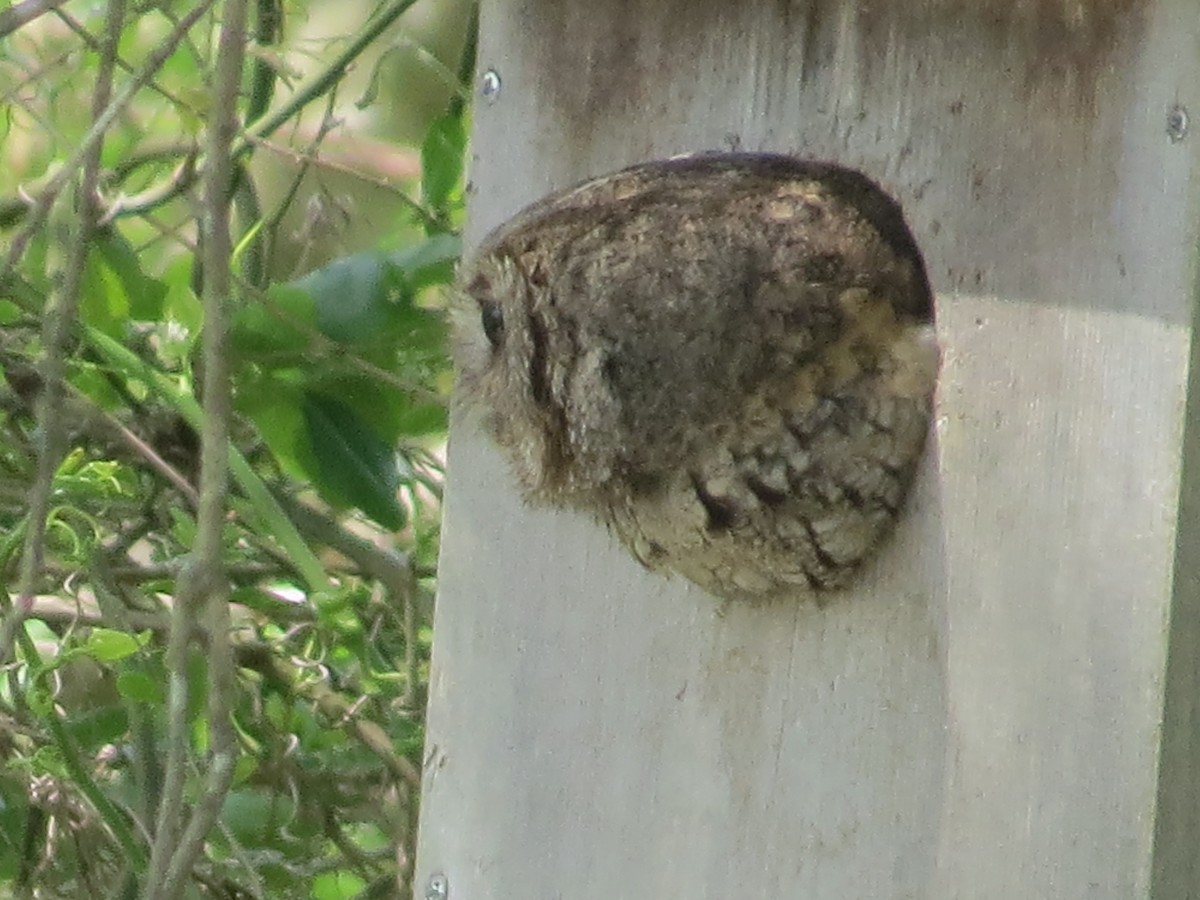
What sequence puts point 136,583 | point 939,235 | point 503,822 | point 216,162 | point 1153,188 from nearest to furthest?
point 1153,188 → point 939,235 → point 216,162 → point 503,822 → point 136,583

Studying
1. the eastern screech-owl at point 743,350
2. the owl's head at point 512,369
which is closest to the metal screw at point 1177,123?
the eastern screech-owl at point 743,350

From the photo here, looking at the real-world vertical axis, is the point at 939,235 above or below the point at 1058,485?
above

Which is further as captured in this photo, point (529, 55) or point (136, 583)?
point (136, 583)

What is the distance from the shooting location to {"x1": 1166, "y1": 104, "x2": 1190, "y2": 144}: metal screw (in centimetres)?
91

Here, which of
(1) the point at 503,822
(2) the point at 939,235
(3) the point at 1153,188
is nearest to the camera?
(3) the point at 1153,188

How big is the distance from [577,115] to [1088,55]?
1.26 ft

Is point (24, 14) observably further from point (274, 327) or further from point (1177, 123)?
point (1177, 123)

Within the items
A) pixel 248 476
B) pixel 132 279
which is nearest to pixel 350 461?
pixel 248 476

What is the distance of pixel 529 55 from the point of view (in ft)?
4.01

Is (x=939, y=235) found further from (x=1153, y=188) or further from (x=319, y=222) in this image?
(x=319, y=222)

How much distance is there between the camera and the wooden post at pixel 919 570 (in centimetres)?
92

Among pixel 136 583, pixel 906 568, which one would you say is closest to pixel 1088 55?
pixel 906 568

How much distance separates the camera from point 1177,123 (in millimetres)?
908

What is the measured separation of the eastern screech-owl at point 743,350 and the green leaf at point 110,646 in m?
0.32
